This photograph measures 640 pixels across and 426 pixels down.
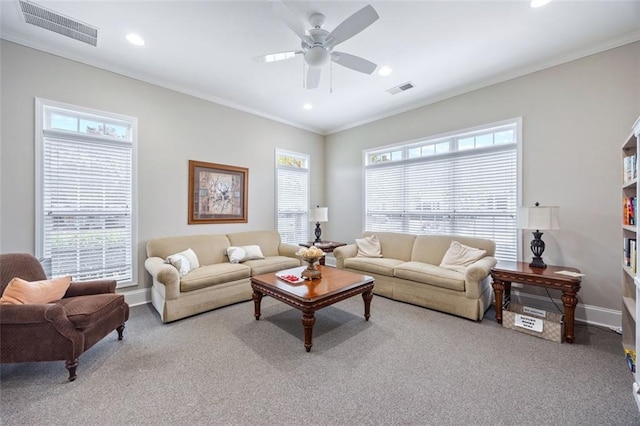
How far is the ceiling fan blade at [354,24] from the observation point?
2079 mm

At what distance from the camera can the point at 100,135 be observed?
3455 mm

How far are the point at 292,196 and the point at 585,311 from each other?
475 cm

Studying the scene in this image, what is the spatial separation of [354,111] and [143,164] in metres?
3.63

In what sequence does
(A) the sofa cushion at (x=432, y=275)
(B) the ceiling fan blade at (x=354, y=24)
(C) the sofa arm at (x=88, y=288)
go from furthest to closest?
(A) the sofa cushion at (x=432, y=275) → (C) the sofa arm at (x=88, y=288) → (B) the ceiling fan blade at (x=354, y=24)

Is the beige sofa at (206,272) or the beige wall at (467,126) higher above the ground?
the beige wall at (467,126)

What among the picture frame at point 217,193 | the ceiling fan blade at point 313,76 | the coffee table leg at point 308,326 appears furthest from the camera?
the picture frame at point 217,193

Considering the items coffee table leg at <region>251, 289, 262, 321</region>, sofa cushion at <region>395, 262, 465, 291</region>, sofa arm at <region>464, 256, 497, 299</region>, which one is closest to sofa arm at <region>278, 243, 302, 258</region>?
coffee table leg at <region>251, 289, 262, 321</region>

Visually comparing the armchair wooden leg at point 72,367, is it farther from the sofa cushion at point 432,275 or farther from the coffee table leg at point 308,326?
the sofa cushion at point 432,275

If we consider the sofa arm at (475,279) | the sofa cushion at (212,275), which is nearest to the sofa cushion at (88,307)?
the sofa cushion at (212,275)

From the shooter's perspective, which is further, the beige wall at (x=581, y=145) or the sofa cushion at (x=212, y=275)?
the sofa cushion at (x=212, y=275)

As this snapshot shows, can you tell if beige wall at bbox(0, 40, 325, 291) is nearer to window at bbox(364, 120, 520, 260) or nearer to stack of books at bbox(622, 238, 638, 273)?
window at bbox(364, 120, 520, 260)

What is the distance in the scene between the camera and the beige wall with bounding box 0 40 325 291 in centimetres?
289

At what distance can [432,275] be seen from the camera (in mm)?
3385

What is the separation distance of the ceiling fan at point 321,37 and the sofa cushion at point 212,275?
2.58 meters
